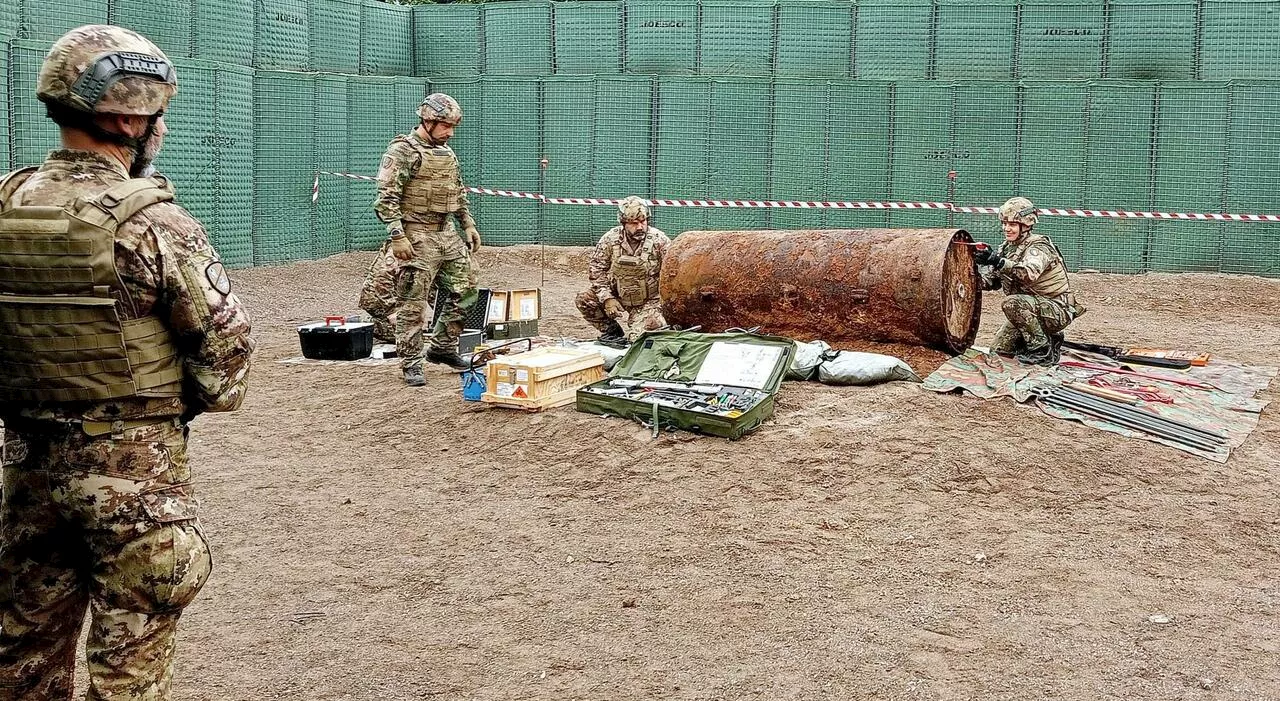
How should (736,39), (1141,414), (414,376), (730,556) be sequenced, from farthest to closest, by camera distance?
1. (736,39)
2. (414,376)
3. (1141,414)
4. (730,556)

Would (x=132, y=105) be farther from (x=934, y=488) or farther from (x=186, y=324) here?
(x=934, y=488)

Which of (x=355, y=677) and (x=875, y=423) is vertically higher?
(x=875, y=423)

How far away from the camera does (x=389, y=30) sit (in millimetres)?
16484

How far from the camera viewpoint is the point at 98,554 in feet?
9.28

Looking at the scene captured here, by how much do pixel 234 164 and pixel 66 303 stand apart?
11.6 m

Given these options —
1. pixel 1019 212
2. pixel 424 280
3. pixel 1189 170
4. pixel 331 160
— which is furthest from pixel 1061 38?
pixel 424 280

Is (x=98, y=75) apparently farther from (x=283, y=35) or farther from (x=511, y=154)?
(x=511, y=154)

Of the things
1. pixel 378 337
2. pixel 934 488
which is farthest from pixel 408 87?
pixel 934 488

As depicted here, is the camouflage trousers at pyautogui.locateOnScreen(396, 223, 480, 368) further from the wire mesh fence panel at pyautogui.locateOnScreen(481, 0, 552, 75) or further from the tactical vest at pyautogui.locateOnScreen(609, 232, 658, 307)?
the wire mesh fence panel at pyautogui.locateOnScreen(481, 0, 552, 75)

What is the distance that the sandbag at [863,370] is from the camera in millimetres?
7535

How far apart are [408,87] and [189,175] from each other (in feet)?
13.7

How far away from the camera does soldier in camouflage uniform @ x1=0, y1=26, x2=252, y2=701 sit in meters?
2.72

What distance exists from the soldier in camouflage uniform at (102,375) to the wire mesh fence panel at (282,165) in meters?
11.5

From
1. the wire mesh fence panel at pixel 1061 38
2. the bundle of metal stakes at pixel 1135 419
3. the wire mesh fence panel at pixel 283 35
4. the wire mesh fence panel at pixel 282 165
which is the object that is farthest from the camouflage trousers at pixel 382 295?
the wire mesh fence panel at pixel 1061 38
